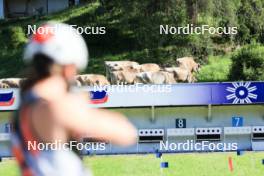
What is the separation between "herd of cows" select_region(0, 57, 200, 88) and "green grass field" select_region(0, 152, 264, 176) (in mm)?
4437

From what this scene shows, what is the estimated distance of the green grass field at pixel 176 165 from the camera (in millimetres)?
18328

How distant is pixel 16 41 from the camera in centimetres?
3794

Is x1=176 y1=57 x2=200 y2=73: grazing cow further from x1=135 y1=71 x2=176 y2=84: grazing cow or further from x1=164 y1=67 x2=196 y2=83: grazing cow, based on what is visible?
x1=135 y1=71 x2=176 y2=84: grazing cow

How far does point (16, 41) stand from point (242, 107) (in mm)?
17689

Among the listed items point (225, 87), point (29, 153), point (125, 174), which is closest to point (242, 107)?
point (225, 87)

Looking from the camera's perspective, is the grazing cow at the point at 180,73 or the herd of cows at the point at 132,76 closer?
the herd of cows at the point at 132,76

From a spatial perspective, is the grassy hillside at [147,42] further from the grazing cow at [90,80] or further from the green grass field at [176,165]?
the green grass field at [176,165]

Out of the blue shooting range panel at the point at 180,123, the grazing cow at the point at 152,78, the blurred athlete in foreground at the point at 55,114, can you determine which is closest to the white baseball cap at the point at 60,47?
the blurred athlete in foreground at the point at 55,114

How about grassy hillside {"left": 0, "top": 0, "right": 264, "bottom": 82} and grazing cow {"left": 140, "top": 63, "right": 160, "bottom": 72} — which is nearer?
grazing cow {"left": 140, "top": 63, "right": 160, "bottom": 72}

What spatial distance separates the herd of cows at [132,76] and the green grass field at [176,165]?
14.6 feet

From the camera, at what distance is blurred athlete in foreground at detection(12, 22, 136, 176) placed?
2471 mm

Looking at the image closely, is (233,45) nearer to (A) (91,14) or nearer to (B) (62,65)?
(A) (91,14)

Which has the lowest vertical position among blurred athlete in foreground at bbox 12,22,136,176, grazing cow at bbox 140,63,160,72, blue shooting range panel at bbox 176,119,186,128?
blue shooting range panel at bbox 176,119,186,128

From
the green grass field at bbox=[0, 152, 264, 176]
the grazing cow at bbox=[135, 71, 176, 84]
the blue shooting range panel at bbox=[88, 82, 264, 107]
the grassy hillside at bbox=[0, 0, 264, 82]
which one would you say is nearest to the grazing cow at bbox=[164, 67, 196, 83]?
the grazing cow at bbox=[135, 71, 176, 84]
